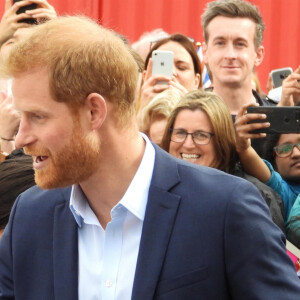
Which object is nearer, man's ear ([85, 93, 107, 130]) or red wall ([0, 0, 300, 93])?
man's ear ([85, 93, 107, 130])

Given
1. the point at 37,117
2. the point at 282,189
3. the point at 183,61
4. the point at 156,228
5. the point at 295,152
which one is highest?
the point at 37,117

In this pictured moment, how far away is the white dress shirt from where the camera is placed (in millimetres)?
1867

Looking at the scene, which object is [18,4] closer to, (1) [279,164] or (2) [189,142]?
(2) [189,142]

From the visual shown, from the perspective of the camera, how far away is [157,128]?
348 cm

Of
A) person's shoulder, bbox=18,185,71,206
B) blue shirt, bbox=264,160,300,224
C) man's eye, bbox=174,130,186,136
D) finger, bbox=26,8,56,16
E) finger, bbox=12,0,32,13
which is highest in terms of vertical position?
finger, bbox=12,0,32,13

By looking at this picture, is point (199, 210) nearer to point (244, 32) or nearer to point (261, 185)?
point (261, 185)

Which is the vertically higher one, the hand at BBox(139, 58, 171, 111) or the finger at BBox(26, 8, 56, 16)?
the finger at BBox(26, 8, 56, 16)

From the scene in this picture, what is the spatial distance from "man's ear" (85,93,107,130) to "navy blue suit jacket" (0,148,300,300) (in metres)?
0.18

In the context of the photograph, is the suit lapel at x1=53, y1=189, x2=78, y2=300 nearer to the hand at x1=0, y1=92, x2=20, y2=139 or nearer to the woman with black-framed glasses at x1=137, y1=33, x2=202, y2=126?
the hand at x1=0, y1=92, x2=20, y2=139

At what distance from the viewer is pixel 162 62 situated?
384 cm

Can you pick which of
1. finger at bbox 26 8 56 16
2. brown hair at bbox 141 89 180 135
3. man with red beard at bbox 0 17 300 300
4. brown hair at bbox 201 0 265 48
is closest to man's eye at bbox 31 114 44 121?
man with red beard at bbox 0 17 300 300

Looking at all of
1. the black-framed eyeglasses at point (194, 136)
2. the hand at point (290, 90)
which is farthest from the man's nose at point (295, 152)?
the hand at point (290, 90)

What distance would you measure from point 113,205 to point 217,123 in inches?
50.5

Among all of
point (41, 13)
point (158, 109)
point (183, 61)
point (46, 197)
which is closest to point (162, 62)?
point (183, 61)
